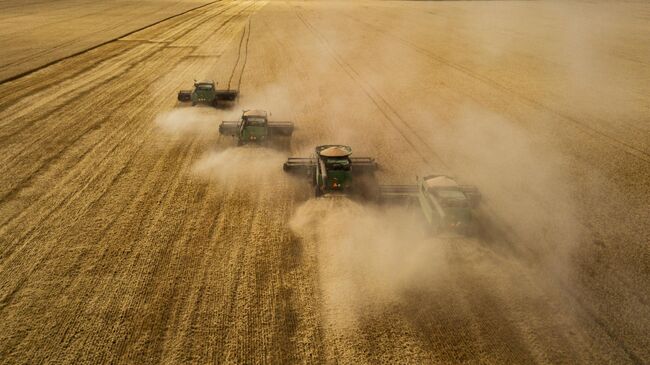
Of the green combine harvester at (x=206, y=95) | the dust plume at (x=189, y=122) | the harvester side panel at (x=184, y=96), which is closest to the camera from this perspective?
the dust plume at (x=189, y=122)

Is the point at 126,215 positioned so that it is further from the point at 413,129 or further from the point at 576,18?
the point at 576,18

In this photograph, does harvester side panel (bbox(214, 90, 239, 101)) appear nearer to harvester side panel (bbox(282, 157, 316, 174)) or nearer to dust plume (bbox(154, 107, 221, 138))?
dust plume (bbox(154, 107, 221, 138))

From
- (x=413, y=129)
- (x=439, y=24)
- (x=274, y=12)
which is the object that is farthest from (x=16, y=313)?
(x=274, y=12)

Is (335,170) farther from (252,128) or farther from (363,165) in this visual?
(252,128)

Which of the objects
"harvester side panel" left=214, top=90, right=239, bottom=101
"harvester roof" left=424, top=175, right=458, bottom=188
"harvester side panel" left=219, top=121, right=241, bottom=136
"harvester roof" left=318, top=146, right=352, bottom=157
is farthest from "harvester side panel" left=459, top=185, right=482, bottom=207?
"harvester side panel" left=214, top=90, right=239, bottom=101

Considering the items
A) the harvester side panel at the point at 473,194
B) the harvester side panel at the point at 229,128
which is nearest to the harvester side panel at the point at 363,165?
the harvester side panel at the point at 473,194

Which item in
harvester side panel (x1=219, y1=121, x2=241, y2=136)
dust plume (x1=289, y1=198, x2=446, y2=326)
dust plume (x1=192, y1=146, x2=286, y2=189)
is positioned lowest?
dust plume (x1=289, y1=198, x2=446, y2=326)

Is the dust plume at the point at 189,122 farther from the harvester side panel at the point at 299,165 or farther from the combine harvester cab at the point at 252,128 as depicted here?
the harvester side panel at the point at 299,165
